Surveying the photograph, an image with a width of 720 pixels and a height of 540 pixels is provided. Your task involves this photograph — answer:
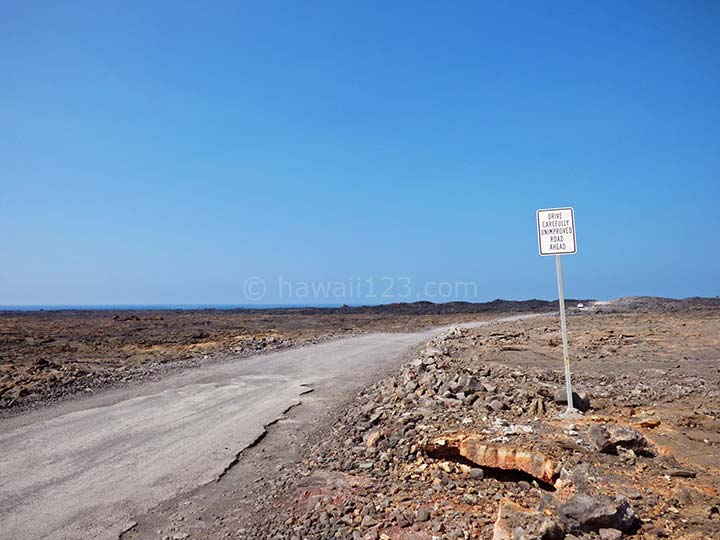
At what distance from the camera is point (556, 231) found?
302 inches

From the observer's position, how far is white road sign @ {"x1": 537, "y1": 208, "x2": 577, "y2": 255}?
7617 mm

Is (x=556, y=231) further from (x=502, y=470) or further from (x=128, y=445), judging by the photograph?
(x=128, y=445)

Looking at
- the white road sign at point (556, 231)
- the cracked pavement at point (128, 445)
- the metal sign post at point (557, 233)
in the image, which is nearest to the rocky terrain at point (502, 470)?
the cracked pavement at point (128, 445)

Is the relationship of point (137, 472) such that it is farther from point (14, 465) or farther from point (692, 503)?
point (692, 503)

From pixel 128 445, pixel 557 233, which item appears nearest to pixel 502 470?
pixel 557 233

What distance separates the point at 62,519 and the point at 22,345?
26665 millimetres

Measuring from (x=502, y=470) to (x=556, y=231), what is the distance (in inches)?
154

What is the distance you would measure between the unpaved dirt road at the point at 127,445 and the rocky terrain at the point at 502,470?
3.59ft

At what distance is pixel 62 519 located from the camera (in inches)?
207

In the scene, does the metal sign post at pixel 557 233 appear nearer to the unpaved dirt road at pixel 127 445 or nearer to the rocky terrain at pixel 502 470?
the rocky terrain at pixel 502 470

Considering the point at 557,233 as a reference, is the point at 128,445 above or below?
below

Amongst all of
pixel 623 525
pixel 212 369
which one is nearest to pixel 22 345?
pixel 212 369

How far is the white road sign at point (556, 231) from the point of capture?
762 cm

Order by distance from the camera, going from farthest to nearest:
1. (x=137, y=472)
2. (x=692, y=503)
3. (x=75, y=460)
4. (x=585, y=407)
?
(x=585, y=407) < (x=75, y=460) < (x=137, y=472) < (x=692, y=503)
